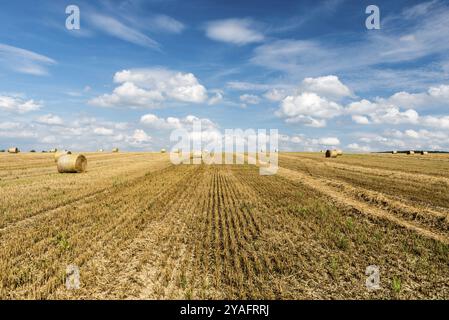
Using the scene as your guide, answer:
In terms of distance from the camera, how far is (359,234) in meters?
9.98

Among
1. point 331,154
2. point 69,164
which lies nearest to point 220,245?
point 69,164

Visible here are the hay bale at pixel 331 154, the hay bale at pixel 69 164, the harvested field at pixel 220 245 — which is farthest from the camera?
the hay bale at pixel 331 154

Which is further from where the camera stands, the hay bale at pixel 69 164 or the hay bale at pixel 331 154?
the hay bale at pixel 331 154

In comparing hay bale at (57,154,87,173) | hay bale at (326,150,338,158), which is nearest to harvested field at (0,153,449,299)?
hay bale at (57,154,87,173)

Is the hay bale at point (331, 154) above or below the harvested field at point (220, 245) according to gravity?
above

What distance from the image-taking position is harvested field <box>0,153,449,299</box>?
6320mm

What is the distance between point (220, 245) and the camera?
28.9 feet

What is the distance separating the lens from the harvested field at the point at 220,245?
6.32 meters

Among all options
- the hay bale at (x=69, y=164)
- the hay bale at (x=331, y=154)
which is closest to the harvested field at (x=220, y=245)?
the hay bale at (x=69, y=164)

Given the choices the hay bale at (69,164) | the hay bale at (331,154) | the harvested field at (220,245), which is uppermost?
the hay bale at (331,154)

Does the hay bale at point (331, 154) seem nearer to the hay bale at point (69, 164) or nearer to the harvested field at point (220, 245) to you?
the harvested field at point (220, 245)

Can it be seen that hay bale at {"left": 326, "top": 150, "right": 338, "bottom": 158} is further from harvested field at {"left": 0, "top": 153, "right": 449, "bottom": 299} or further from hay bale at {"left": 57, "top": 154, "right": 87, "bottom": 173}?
hay bale at {"left": 57, "top": 154, "right": 87, "bottom": 173}

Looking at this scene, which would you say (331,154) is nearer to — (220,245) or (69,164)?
(69,164)
